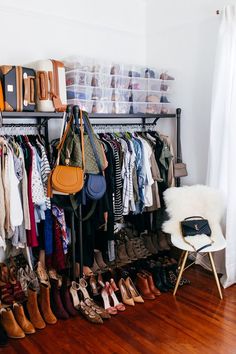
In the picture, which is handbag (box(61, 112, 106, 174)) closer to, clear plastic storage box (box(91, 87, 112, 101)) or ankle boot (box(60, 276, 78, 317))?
clear plastic storage box (box(91, 87, 112, 101))

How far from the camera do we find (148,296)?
289cm

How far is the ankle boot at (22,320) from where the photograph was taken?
240 cm

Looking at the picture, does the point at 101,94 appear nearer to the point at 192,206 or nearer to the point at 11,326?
the point at 192,206

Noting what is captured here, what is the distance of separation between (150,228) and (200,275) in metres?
0.65

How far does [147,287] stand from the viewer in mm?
2932

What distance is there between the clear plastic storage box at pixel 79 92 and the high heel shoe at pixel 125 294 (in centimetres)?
159

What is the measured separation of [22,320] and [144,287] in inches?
40.7

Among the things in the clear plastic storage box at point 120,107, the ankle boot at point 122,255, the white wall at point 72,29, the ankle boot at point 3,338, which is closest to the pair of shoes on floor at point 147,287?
the ankle boot at point 122,255

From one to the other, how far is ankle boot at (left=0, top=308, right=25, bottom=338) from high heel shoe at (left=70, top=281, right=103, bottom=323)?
1.52 feet

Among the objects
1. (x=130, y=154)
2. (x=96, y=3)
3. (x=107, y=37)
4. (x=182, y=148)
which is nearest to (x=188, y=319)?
(x=130, y=154)

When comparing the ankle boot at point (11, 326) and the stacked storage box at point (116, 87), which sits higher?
the stacked storage box at point (116, 87)

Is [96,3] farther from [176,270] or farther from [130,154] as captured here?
[176,270]

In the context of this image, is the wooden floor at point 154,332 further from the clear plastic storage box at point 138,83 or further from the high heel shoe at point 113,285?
Answer: the clear plastic storage box at point 138,83

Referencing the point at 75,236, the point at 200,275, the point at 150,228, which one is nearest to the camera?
the point at 75,236
